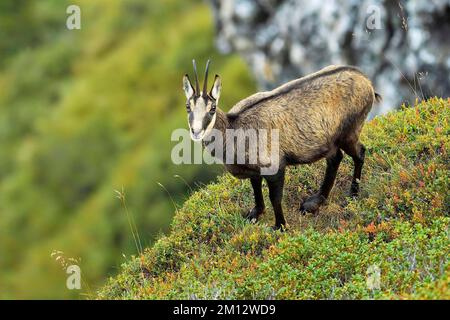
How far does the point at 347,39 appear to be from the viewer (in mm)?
17438

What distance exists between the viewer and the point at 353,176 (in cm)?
1112

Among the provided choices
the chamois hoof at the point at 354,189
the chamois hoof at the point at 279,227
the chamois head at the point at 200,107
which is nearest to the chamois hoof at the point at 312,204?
the chamois hoof at the point at 354,189

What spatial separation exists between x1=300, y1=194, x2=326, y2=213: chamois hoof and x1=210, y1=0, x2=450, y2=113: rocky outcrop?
14.9ft

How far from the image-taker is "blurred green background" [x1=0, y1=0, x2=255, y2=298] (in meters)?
29.3

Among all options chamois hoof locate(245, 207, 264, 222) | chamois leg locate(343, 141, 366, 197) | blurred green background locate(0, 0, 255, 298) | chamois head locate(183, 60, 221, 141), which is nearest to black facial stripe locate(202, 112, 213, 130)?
chamois head locate(183, 60, 221, 141)

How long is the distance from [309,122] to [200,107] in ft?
5.83

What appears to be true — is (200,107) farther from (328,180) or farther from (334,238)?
(328,180)

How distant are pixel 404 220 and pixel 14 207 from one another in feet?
97.1

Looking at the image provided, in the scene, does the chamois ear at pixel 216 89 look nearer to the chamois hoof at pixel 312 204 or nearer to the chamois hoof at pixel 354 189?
the chamois hoof at pixel 312 204

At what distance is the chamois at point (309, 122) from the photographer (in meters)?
10.2

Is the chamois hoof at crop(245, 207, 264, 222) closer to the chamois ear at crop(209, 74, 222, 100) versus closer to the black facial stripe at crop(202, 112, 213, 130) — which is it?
the black facial stripe at crop(202, 112, 213, 130)

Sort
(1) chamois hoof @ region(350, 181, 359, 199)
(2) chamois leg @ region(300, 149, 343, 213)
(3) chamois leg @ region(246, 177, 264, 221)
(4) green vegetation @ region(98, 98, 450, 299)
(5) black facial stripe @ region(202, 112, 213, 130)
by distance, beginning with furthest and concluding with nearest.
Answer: (1) chamois hoof @ region(350, 181, 359, 199)
(2) chamois leg @ region(300, 149, 343, 213)
(3) chamois leg @ region(246, 177, 264, 221)
(5) black facial stripe @ region(202, 112, 213, 130)
(4) green vegetation @ region(98, 98, 450, 299)

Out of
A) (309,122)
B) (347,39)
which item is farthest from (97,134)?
(309,122)

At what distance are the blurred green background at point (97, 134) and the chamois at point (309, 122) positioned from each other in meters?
13.5
